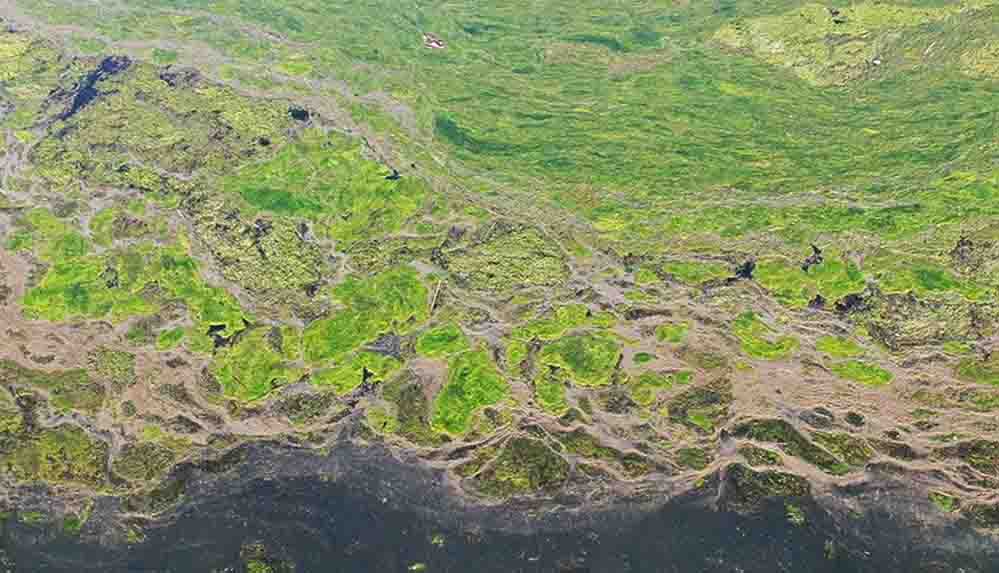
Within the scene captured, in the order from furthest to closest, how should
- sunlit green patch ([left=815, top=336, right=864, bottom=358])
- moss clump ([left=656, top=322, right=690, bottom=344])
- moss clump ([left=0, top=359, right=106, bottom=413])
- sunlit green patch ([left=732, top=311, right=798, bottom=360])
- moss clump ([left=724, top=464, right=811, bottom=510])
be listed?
moss clump ([left=656, top=322, right=690, bottom=344]), sunlit green patch ([left=732, top=311, right=798, bottom=360]), sunlit green patch ([left=815, top=336, right=864, bottom=358]), moss clump ([left=0, top=359, right=106, bottom=413]), moss clump ([left=724, top=464, right=811, bottom=510])

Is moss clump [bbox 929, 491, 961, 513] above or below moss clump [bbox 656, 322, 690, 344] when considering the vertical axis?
above

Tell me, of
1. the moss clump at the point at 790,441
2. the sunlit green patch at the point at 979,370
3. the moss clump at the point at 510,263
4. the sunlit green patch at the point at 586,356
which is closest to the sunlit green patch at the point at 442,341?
the moss clump at the point at 510,263

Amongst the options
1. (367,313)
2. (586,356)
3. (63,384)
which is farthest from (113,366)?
(586,356)

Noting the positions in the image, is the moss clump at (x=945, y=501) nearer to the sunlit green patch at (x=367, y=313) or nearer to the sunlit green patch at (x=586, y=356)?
the sunlit green patch at (x=586, y=356)

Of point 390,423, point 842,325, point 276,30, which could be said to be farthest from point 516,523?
point 276,30

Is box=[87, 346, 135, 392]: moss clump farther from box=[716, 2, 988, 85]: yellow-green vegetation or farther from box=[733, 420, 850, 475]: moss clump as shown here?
box=[716, 2, 988, 85]: yellow-green vegetation

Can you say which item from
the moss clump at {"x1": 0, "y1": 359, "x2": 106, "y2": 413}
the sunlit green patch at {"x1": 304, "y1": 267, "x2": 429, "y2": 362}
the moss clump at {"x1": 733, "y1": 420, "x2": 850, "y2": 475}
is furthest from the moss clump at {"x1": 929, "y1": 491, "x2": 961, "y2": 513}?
the moss clump at {"x1": 0, "y1": 359, "x2": 106, "y2": 413}

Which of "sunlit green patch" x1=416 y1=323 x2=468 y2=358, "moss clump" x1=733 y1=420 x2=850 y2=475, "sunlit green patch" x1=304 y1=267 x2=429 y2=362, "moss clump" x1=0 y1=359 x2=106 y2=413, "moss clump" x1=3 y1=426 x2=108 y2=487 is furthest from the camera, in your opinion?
"sunlit green patch" x1=304 y1=267 x2=429 y2=362
